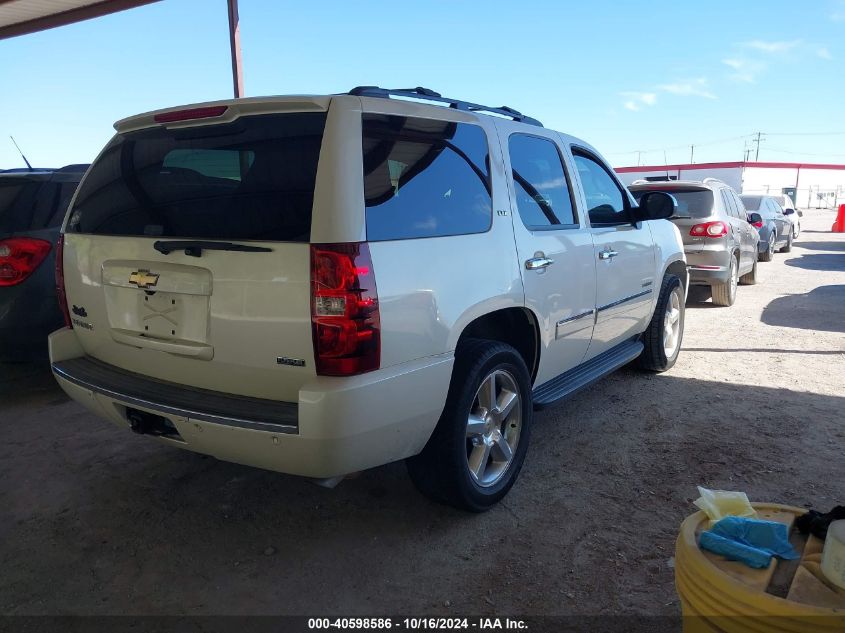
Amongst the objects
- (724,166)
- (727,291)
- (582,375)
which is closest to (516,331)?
(582,375)

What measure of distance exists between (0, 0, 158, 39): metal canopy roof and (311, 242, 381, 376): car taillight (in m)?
10.1

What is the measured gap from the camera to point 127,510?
320 cm

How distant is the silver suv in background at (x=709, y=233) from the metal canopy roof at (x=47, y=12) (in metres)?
8.98

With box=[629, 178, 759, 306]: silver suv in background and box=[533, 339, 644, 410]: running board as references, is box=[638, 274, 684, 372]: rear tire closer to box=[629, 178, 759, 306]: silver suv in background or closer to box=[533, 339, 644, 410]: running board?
box=[533, 339, 644, 410]: running board

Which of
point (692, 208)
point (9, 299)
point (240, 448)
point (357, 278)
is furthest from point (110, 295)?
point (692, 208)

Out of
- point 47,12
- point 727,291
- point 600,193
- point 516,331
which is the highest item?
point 47,12

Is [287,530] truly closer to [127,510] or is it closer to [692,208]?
[127,510]

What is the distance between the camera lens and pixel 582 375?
3.97 meters

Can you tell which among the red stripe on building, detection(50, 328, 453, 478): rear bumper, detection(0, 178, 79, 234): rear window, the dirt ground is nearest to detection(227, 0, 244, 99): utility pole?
detection(0, 178, 79, 234): rear window

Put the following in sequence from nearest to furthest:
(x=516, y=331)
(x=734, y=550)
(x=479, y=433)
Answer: (x=734, y=550) < (x=479, y=433) < (x=516, y=331)

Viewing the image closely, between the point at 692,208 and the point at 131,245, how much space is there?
7436 mm

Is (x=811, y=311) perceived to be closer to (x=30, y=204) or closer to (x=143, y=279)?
(x=143, y=279)

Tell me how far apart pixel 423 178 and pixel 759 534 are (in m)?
1.83

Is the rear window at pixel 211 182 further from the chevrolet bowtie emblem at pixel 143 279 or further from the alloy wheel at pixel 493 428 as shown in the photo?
the alloy wheel at pixel 493 428
